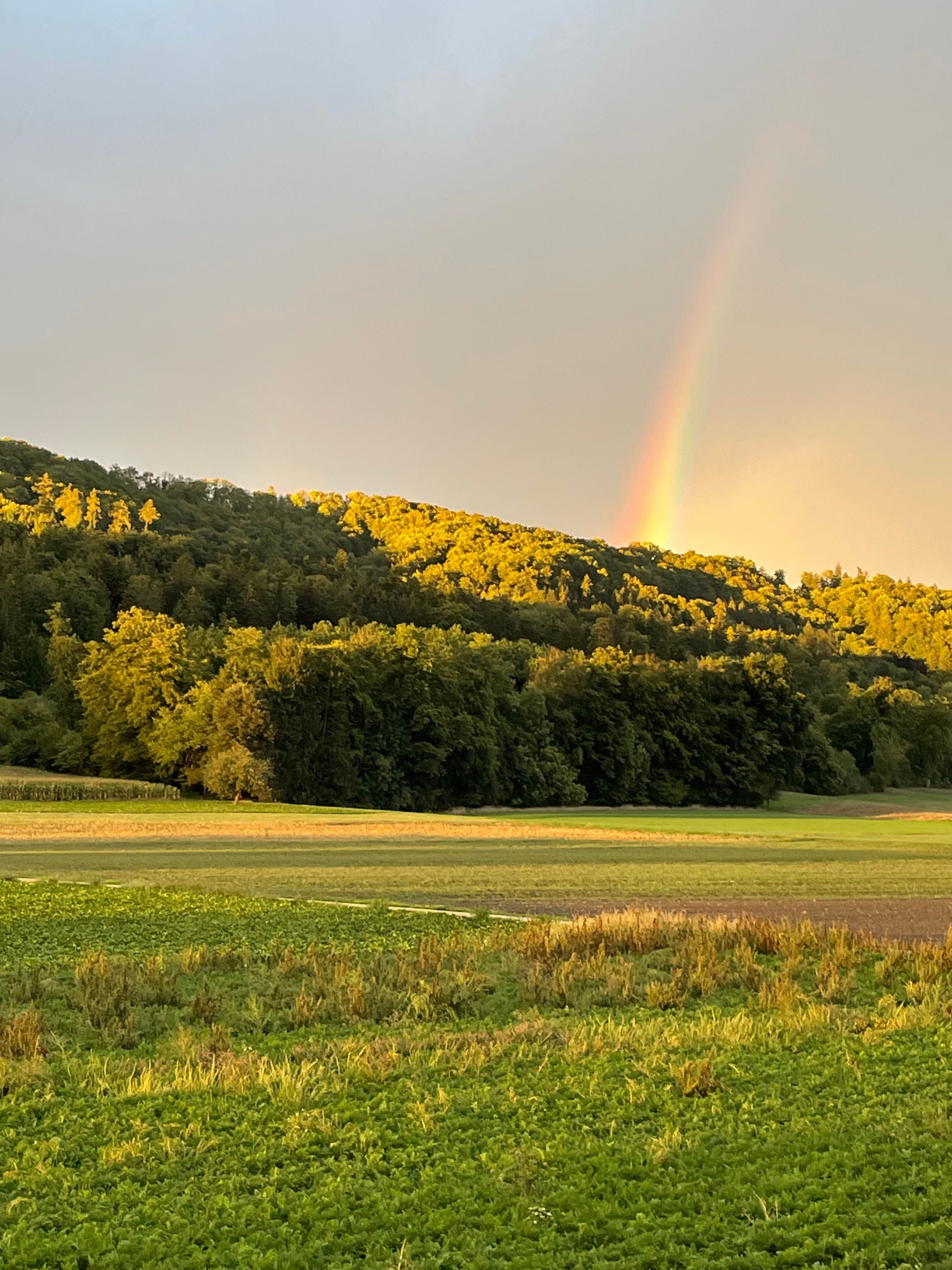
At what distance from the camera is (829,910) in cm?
2298

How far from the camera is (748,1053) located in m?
10.2

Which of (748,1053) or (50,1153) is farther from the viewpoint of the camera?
(748,1053)

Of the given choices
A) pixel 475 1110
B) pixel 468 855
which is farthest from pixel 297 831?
pixel 475 1110

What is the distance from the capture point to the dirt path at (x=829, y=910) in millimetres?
20156

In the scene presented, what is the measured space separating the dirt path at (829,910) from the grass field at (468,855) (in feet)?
1.98

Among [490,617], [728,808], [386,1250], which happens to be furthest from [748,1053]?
[490,617]

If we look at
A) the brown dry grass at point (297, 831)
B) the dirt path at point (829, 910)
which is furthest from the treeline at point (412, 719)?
the dirt path at point (829, 910)

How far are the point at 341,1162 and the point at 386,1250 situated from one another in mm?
1333

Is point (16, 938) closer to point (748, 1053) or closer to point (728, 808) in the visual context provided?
point (748, 1053)

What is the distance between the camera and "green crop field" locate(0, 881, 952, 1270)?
21.1 feet

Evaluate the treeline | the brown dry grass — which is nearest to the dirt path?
the brown dry grass

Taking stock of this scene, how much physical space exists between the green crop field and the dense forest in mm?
61762

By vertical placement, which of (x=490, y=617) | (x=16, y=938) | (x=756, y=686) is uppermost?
(x=490, y=617)

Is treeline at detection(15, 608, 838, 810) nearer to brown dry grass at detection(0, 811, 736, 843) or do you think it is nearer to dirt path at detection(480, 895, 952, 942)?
brown dry grass at detection(0, 811, 736, 843)
